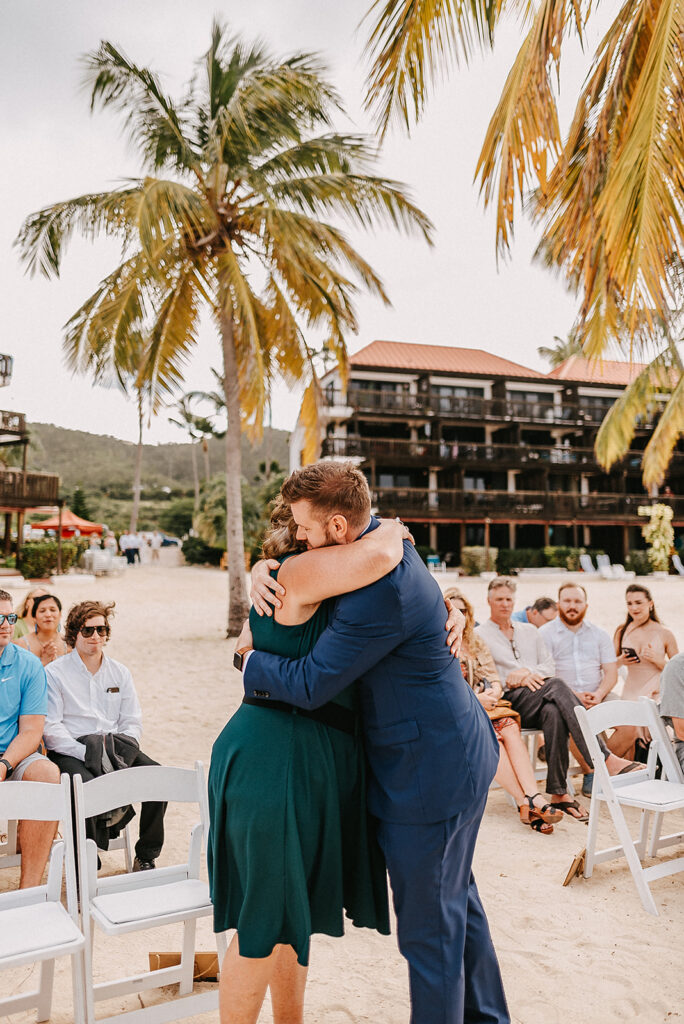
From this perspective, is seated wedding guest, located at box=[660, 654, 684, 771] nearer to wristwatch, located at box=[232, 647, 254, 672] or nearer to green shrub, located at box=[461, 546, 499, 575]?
wristwatch, located at box=[232, 647, 254, 672]

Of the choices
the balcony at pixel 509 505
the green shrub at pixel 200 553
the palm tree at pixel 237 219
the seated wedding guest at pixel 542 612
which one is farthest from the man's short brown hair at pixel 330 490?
the green shrub at pixel 200 553

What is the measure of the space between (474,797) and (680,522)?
1692 inches

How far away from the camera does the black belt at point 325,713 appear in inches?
79.1

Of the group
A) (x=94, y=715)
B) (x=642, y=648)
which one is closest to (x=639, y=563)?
(x=642, y=648)

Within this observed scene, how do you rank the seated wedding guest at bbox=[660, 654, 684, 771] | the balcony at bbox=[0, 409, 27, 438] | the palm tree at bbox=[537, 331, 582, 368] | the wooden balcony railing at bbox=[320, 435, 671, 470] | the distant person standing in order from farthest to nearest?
1. the palm tree at bbox=[537, 331, 582, 368]
2. the distant person standing
3. the wooden balcony railing at bbox=[320, 435, 671, 470]
4. the balcony at bbox=[0, 409, 27, 438]
5. the seated wedding guest at bbox=[660, 654, 684, 771]

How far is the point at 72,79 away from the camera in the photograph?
12.4m

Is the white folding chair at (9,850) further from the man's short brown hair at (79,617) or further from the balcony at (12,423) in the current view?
the balcony at (12,423)

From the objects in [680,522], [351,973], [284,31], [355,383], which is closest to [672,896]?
[351,973]

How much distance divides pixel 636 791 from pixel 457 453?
35386 mm

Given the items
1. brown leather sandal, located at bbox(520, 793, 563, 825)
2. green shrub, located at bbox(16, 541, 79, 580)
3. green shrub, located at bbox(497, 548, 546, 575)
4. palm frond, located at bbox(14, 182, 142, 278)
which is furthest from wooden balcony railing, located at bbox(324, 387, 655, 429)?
brown leather sandal, located at bbox(520, 793, 563, 825)

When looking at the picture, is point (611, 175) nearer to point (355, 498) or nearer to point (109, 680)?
point (355, 498)

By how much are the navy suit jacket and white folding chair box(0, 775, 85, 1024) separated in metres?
1.19

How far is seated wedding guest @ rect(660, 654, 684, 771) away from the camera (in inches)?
167

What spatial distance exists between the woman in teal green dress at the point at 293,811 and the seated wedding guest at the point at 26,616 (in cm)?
365
